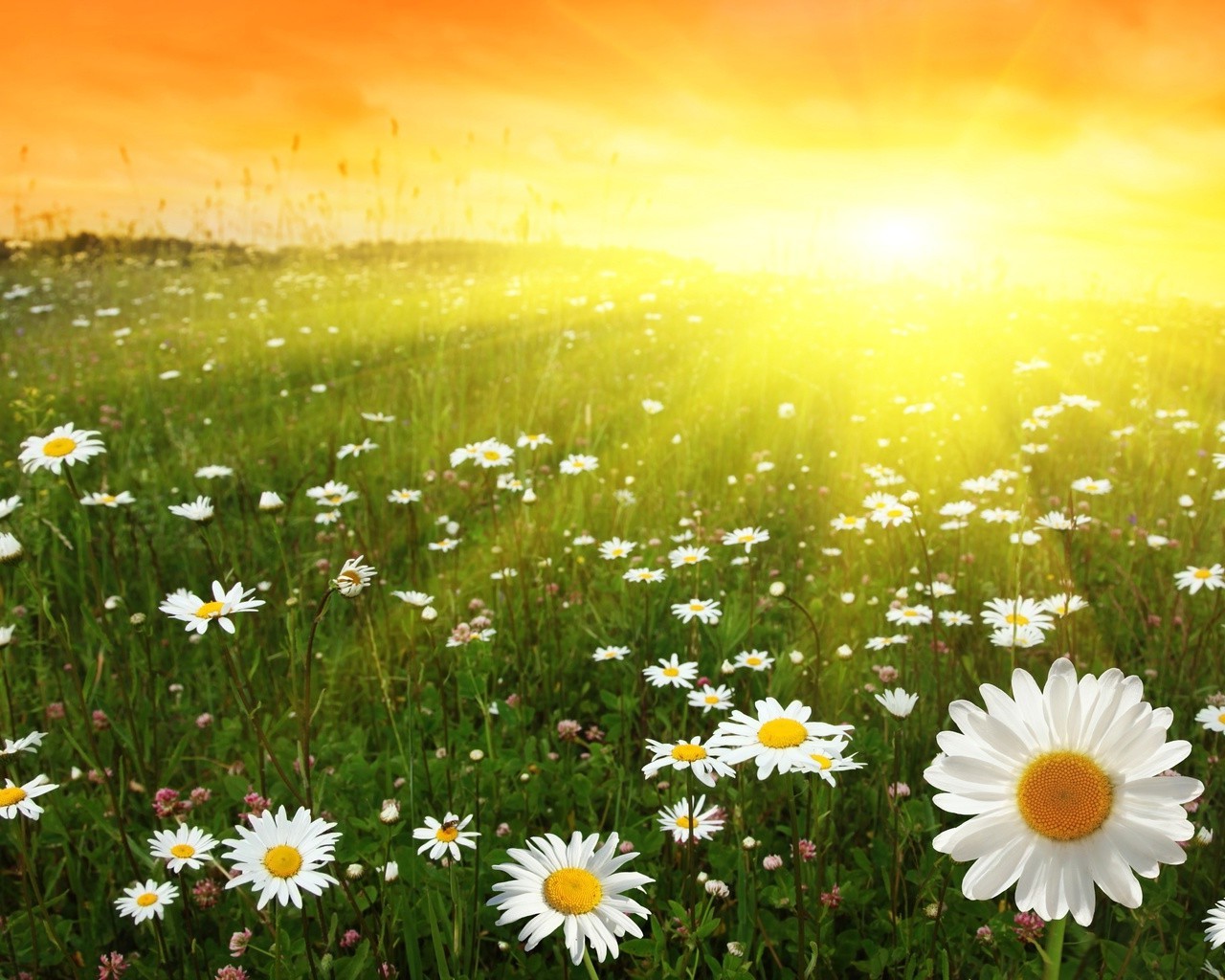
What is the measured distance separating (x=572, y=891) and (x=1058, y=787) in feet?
2.12

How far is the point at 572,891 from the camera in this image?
1201 millimetres

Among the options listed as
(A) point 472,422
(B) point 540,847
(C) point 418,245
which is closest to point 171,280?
(C) point 418,245

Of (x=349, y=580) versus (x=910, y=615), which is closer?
(x=349, y=580)

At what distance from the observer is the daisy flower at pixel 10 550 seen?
184cm

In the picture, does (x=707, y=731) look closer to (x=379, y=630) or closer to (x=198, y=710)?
(x=379, y=630)

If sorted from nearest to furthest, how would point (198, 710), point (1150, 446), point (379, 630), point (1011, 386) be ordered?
point (198, 710), point (379, 630), point (1150, 446), point (1011, 386)

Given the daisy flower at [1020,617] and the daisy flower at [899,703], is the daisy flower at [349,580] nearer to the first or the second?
the daisy flower at [899,703]

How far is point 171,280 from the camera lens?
13.8m

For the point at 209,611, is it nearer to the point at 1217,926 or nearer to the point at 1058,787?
the point at 1058,787

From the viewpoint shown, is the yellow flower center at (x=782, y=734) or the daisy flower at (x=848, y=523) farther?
the daisy flower at (x=848, y=523)

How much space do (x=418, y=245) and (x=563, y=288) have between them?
8984mm

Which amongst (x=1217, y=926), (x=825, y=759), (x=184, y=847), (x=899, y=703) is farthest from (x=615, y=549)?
(x=1217, y=926)

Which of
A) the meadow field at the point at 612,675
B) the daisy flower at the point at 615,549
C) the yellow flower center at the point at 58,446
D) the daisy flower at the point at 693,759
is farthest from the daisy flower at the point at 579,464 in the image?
the daisy flower at the point at 693,759

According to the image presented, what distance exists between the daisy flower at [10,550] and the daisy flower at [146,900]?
2.42ft
